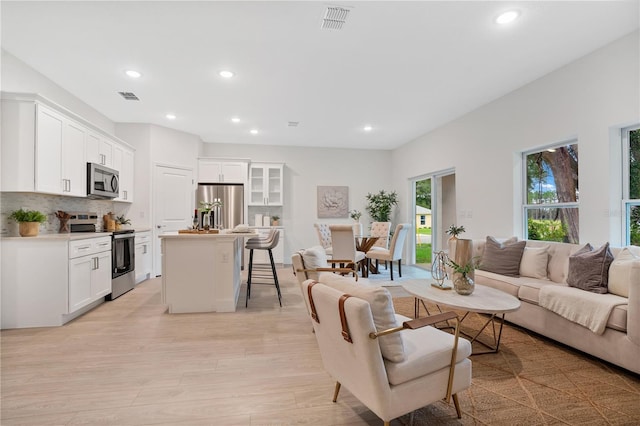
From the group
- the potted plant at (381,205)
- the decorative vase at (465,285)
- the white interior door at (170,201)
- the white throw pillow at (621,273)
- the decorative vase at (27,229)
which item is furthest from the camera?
the potted plant at (381,205)

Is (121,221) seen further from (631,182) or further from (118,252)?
(631,182)

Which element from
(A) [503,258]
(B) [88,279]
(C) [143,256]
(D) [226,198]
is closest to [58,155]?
(B) [88,279]

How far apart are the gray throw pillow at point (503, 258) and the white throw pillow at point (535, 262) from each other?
2.2 inches

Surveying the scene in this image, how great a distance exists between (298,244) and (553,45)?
233 inches

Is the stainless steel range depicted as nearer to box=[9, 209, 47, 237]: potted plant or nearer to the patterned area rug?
box=[9, 209, 47, 237]: potted plant

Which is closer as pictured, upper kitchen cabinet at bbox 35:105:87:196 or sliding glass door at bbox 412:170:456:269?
upper kitchen cabinet at bbox 35:105:87:196

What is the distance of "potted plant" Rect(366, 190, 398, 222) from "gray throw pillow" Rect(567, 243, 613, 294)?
4854 mm

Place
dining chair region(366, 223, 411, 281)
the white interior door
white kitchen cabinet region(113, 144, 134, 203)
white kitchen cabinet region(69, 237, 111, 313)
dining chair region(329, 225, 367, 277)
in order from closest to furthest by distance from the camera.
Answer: white kitchen cabinet region(69, 237, 111, 313) < dining chair region(329, 225, 367, 277) < white kitchen cabinet region(113, 144, 134, 203) < dining chair region(366, 223, 411, 281) < the white interior door

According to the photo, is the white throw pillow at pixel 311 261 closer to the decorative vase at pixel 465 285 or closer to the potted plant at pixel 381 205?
the decorative vase at pixel 465 285

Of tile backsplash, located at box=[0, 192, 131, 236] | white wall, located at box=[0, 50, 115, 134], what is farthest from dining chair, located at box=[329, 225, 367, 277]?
white wall, located at box=[0, 50, 115, 134]

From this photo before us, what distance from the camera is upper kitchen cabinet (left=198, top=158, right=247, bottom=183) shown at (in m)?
6.91

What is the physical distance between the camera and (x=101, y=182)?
461 centimetres

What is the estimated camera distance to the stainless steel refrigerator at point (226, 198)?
22.5 feet

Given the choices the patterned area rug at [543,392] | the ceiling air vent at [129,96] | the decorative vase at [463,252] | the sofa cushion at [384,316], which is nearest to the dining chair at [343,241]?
the decorative vase at [463,252]
